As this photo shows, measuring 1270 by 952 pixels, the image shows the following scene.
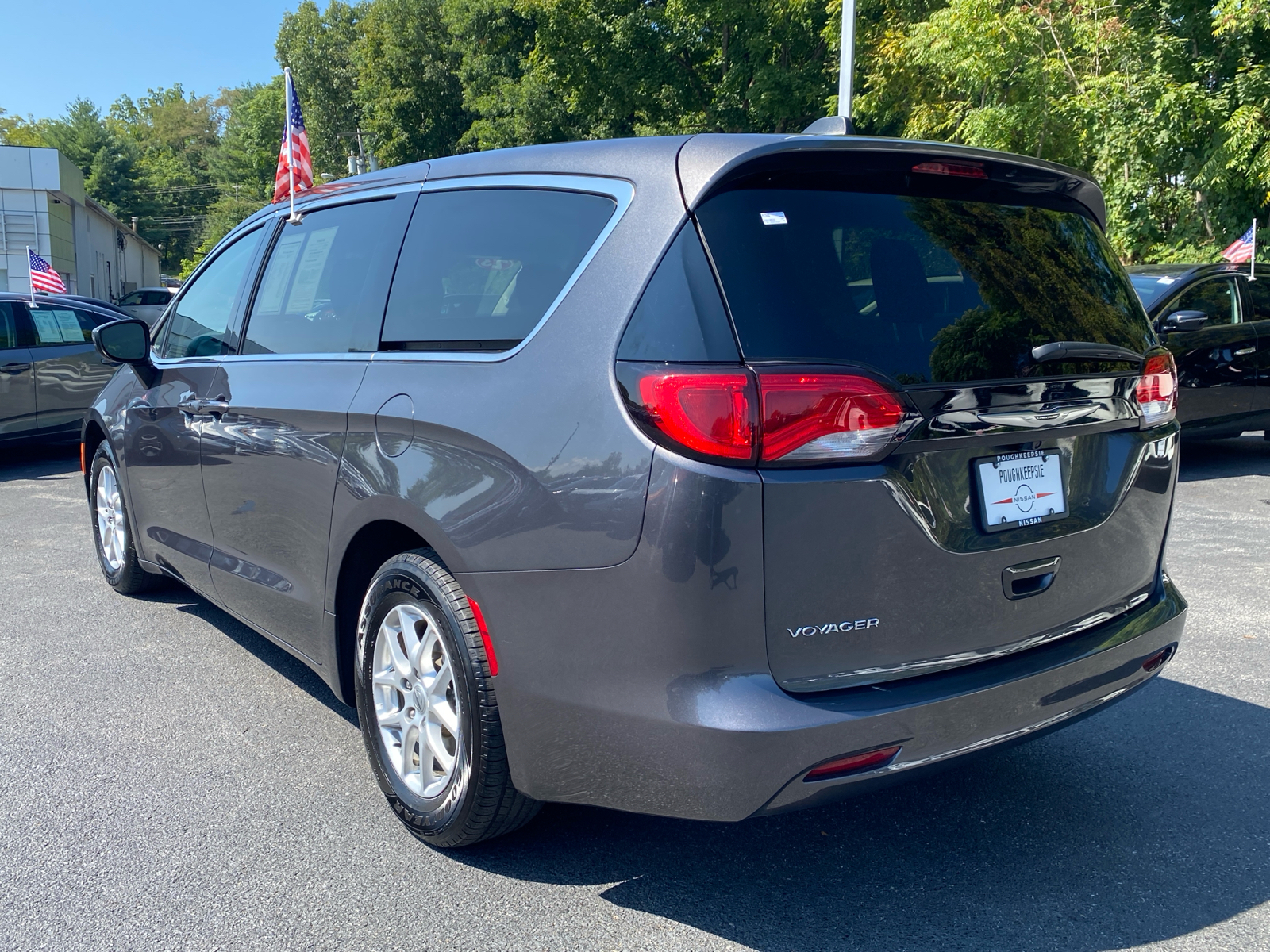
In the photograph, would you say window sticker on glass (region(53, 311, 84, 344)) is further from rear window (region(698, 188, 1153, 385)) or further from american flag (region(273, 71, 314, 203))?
rear window (region(698, 188, 1153, 385))

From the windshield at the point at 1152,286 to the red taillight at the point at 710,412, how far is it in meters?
7.37

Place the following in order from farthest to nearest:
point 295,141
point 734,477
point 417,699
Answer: point 295,141 → point 417,699 → point 734,477

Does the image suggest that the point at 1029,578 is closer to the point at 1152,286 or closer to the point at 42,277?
the point at 1152,286

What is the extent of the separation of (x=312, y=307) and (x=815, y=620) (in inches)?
83.6

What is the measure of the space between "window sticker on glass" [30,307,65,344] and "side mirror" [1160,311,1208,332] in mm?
9626

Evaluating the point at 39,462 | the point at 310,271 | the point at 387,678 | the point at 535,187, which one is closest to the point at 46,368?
the point at 39,462

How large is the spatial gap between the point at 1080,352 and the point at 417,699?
6.21ft

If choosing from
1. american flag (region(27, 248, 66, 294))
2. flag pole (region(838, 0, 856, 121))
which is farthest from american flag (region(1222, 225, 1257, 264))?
american flag (region(27, 248, 66, 294))

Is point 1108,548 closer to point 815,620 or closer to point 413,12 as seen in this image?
point 815,620

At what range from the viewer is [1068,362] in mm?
2656

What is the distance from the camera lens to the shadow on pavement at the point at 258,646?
417 cm

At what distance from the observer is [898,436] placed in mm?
2330

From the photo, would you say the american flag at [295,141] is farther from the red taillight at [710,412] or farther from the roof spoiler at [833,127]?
the red taillight at [710,412]

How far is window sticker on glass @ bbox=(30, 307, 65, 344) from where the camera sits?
34.0 feet
